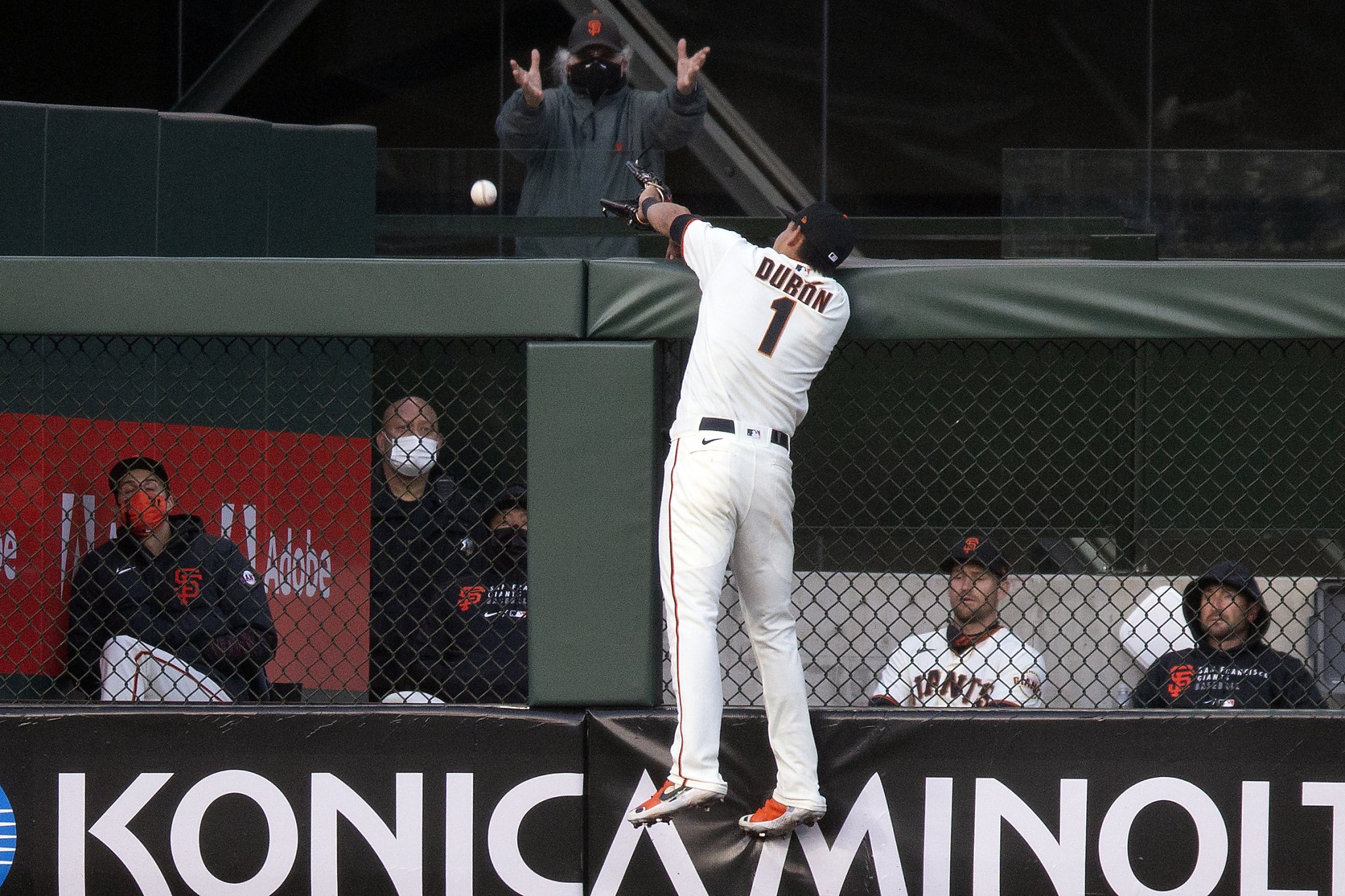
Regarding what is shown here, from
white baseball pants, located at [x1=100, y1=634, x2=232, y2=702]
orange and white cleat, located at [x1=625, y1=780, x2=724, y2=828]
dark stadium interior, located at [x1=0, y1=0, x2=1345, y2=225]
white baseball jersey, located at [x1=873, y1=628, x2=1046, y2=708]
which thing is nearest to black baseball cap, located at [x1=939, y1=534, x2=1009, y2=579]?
white baseball jersey, located at [x1=873, y1=628, x2=1046, y2=708]

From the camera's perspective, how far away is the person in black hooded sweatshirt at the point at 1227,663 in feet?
13.0

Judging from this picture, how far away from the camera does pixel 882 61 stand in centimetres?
973

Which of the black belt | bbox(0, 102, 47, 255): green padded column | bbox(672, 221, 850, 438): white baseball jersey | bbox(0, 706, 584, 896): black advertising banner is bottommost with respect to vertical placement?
bbox(0, 706, 584, 896): black advertising banner

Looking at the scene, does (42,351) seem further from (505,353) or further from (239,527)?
(505,353)

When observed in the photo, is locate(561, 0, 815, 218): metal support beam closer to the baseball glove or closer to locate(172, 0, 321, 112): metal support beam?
locate(172, 0, 321, 112): metal support beam

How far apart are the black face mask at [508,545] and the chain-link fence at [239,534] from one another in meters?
0.01

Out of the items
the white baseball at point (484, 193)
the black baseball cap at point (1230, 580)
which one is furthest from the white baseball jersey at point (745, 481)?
the white baseball at point (484, 193)

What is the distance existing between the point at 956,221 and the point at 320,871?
4.48 metres

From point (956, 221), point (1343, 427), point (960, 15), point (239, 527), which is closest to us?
point (239, 527)

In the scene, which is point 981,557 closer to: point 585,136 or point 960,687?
point 960,687

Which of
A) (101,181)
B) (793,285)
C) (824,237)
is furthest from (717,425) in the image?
(101,181)

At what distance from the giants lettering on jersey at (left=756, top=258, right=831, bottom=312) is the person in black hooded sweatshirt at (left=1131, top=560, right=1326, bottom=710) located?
148 cm

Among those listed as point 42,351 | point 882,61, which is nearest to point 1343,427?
point 42,351

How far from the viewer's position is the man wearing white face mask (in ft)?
13.4
